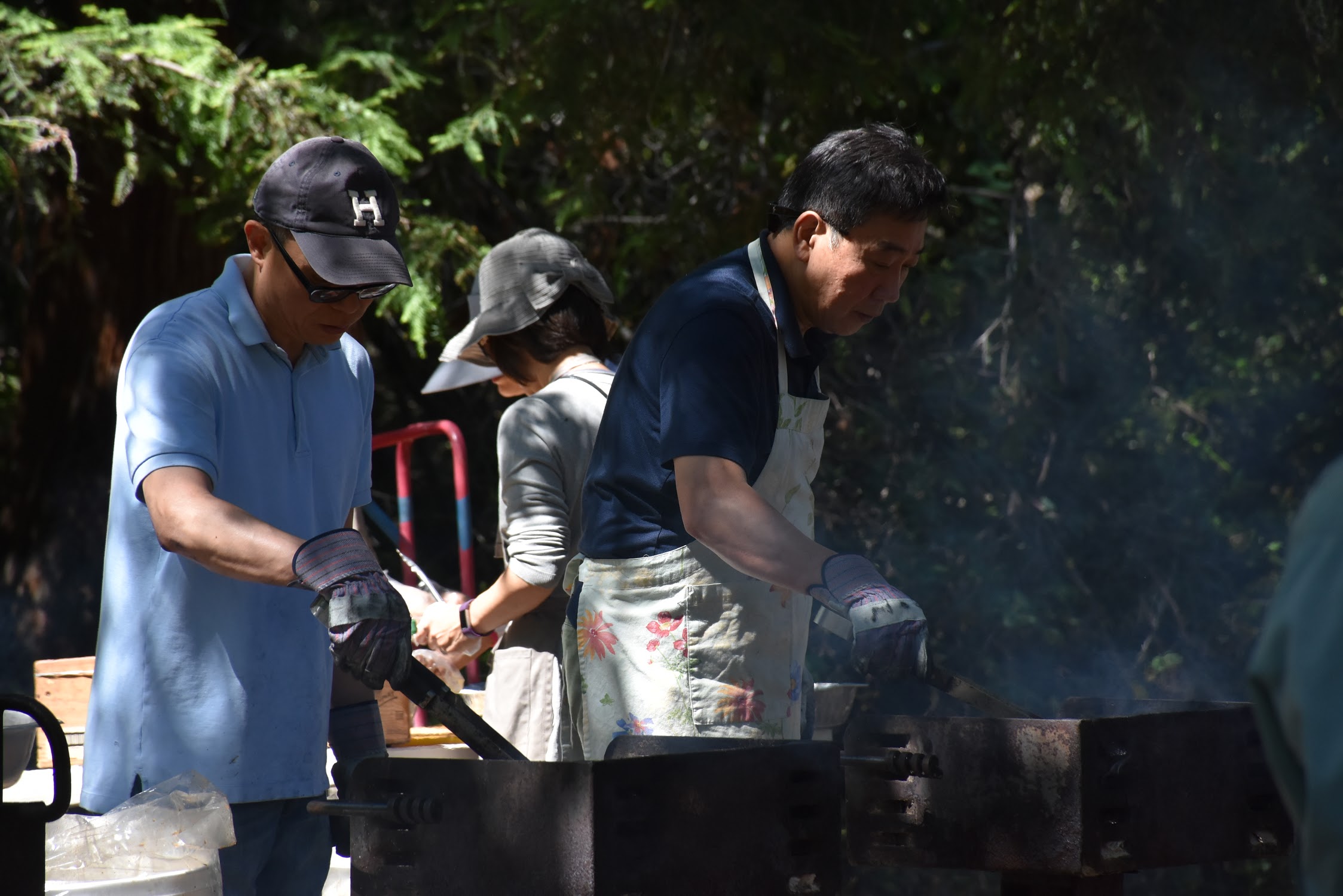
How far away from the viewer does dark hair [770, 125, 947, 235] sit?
218 cm

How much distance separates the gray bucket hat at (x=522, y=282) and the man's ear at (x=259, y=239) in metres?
0.98

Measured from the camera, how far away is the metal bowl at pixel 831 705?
322 cm

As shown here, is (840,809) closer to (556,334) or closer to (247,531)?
(247,531)

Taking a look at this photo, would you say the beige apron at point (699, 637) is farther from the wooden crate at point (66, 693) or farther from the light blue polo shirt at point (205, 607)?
the wooden crate at point (66, 693)

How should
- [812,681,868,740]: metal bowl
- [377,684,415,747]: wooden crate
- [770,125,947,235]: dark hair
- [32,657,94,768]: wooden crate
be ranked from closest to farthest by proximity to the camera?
[770,125,947,235]: dark hair
[812,681,868,740]: metal bowl
[377,684,415,747]: wooden crate
[32,657,94,768]: wooden crate

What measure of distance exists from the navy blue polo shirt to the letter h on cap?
45cm

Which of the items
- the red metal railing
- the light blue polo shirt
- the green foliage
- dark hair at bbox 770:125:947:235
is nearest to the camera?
the light blue polo shirt

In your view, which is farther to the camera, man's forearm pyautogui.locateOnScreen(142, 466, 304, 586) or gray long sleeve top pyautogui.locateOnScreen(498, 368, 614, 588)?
gray long sleeve top pyautogui.locateOnScreen(498, 368, 614, 588)

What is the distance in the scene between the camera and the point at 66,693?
3740mm

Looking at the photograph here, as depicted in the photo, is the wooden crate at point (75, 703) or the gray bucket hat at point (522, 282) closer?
the gray bucket hat at point (522, 282)

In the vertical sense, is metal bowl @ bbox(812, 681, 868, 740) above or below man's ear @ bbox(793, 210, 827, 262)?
below

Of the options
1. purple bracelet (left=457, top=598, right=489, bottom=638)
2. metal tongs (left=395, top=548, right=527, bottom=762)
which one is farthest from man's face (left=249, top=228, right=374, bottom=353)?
purple bracelet (left=457, top=598, right=489, bottom=638)

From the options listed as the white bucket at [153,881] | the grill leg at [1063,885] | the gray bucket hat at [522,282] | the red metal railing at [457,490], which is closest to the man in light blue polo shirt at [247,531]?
the white bucket at [153,881]

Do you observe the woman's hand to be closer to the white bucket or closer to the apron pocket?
the apron pocket
